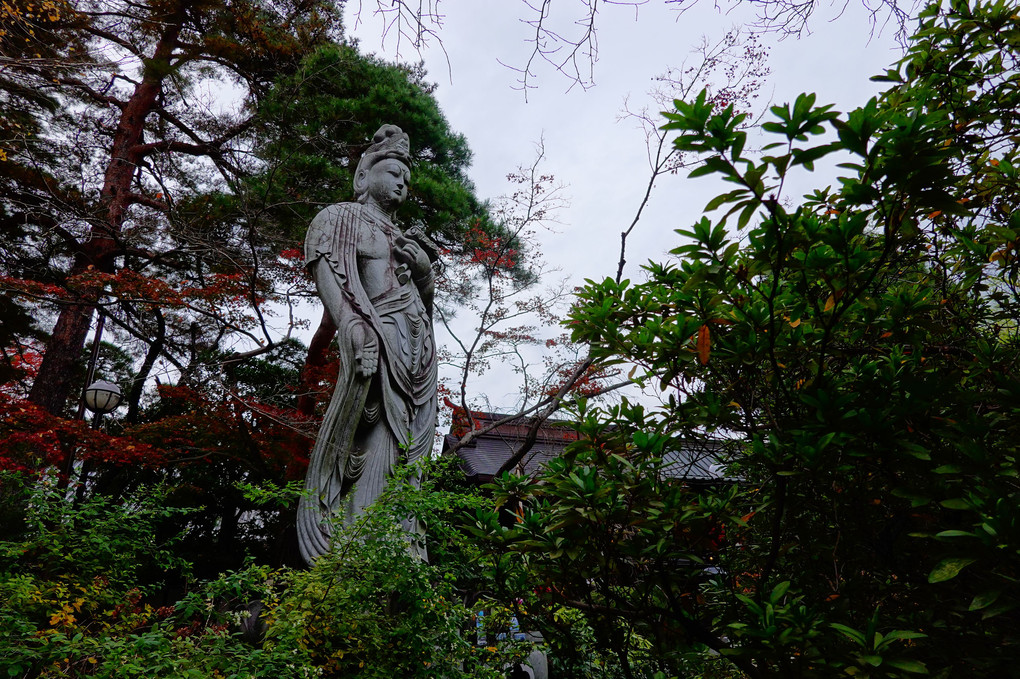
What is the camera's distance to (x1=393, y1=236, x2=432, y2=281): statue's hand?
472 centimetres

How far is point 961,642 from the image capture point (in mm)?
1844

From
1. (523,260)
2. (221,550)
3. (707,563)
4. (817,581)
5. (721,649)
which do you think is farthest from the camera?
(221,550)

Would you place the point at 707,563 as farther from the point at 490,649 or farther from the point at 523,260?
the point at 523,260

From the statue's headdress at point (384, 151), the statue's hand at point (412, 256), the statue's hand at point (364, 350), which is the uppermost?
the statue's headdress at point (384, 151)

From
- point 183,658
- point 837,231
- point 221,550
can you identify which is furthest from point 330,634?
point 221,550

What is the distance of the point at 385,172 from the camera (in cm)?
501

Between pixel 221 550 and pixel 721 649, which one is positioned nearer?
pixel 721 649

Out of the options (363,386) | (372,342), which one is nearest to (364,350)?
(372,342)

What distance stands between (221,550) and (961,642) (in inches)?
420

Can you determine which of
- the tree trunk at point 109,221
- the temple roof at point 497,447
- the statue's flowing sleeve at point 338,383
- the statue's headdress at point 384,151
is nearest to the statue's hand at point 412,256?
the statue's flowing sleeve at point 338,383

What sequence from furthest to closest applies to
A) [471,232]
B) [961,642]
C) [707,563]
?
[471,232]
[707,563]
[961,642]

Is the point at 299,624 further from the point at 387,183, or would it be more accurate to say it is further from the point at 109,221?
the point at 109,221

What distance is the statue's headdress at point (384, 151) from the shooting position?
5070mm

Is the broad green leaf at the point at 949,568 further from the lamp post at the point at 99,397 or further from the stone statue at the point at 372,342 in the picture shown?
the lamp post at the point at 99,397
